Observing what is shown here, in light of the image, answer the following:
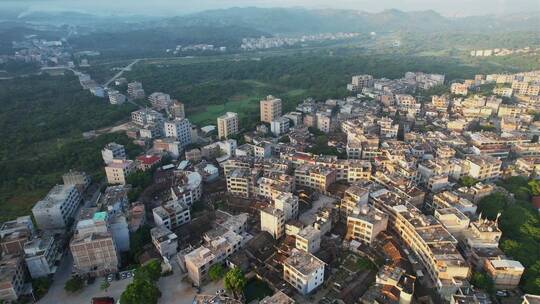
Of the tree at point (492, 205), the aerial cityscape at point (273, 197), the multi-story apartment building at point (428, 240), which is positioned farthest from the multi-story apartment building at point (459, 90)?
the multi-story apartment building at point (428, 240)

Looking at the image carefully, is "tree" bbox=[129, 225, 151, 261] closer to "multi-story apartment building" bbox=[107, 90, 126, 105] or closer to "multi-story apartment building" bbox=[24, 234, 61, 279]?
"multi-story apartment building" bbox=[24, 234, 61, 279]

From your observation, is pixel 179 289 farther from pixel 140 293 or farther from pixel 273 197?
pixel 273 197

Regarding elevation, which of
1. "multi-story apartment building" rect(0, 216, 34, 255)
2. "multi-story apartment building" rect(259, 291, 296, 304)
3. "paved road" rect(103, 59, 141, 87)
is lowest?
"multi-story apartment building" rect(259, 291, 296, 304)

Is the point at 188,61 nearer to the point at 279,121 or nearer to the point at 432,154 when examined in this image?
the point at 279,121

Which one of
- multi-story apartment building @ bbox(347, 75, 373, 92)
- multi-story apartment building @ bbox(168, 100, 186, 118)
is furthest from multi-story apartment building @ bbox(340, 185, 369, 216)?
multi-story apartment building @ bbox(347, 75, 373, 92)

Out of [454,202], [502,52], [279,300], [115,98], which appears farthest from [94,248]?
[502,52]

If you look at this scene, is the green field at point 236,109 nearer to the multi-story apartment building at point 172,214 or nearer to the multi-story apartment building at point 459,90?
the multi-story apartment building at point 172,214
